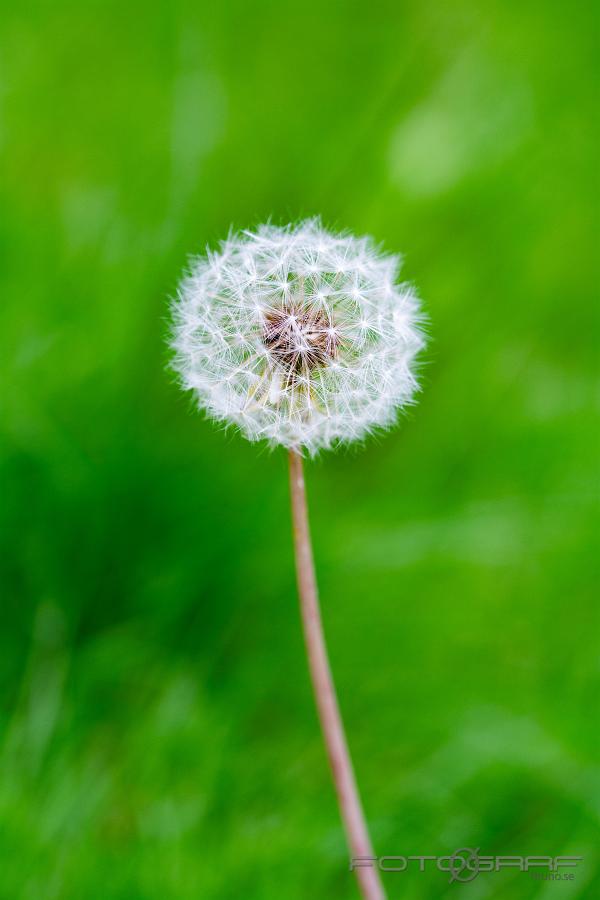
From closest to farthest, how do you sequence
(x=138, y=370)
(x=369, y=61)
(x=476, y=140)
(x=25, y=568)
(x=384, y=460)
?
1. (x=25, y=568)
2. (x=138, y=370)
3. (x=384, y=460)
4. (x=476, y=140)
5. (x=369, y=61)

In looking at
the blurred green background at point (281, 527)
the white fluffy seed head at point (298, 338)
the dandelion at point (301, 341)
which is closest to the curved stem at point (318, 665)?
the dandelion at point (301, 341)

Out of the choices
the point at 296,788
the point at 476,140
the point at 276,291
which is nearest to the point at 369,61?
the point at 476,140

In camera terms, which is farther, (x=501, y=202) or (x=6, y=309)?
(x=501, y=202)

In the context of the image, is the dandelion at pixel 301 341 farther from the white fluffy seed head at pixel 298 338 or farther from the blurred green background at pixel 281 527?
the blurred green background at pixel 281 527

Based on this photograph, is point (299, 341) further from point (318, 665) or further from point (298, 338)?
point (318, 665)

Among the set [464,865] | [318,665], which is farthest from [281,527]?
[318,665]

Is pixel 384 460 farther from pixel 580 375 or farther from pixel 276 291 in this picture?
pixel 276 291

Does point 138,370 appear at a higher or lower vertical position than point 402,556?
higher
